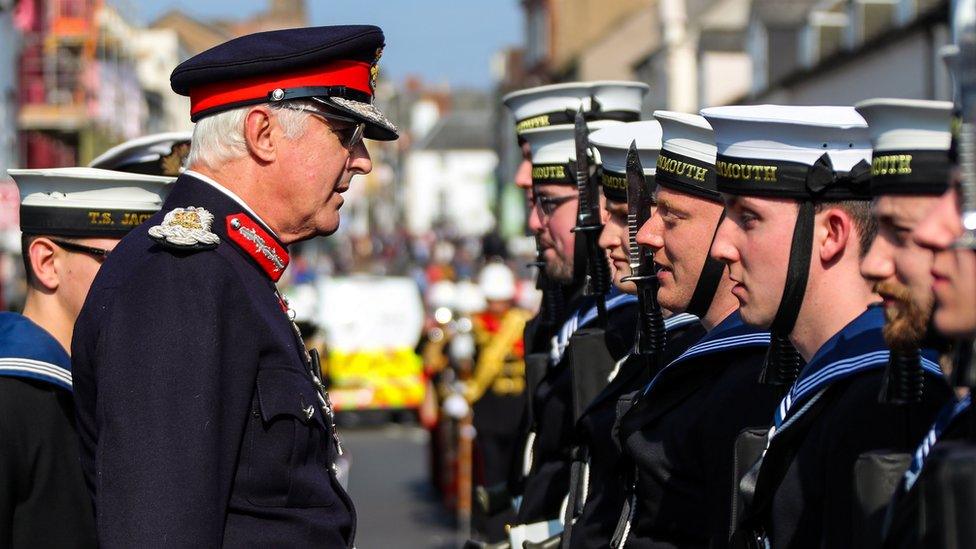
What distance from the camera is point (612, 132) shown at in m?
5.30

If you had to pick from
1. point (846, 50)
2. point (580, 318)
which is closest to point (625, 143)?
point (580, 318)

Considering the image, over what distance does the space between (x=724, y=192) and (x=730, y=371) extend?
0.56 meters

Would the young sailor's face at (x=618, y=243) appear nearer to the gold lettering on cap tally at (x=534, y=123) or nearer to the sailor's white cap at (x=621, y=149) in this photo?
the sailor's white cap at (x=621, y=149)

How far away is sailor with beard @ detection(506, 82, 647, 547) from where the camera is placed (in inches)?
219

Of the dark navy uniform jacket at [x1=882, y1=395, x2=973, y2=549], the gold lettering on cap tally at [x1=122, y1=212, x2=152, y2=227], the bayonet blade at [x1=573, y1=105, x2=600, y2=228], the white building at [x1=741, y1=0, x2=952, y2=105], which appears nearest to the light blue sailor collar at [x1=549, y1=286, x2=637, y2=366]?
the bayonet blade at [x1=573, y1=105, x2=600, y2=228]

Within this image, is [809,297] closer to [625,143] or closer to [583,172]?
[625,143]

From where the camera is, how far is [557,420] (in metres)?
5.66

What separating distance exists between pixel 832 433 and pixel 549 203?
2992mm

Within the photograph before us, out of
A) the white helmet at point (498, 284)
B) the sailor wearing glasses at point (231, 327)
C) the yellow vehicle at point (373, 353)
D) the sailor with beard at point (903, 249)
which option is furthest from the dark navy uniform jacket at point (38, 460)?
the yellow vehicle at point (373, 353)

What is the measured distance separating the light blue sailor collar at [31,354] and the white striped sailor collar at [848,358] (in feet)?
6.35

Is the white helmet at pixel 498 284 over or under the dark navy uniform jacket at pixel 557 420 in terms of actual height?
under

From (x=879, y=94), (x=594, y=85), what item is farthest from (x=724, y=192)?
(x=879, y=94)

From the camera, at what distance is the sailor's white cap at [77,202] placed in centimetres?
466

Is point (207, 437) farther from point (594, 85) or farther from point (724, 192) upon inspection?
point (594, 85)
